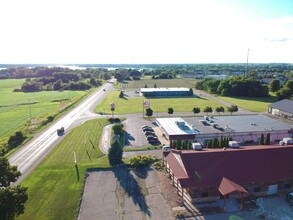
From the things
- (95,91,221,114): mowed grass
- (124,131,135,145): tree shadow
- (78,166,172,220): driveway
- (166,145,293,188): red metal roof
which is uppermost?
(166,145,293,188): red metal roof

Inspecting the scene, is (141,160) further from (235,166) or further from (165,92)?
(165,92)

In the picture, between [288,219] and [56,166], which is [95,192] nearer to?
[56,166]

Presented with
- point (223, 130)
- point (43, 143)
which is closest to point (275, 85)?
point (223, 130)

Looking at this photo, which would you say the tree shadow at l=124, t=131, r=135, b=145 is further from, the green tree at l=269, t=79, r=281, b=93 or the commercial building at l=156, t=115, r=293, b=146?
the green tree at l=269, t=79, r=281, b=93

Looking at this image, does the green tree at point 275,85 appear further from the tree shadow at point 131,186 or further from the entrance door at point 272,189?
the tree shadow at point 131,186

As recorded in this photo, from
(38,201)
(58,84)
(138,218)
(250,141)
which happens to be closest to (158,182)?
(138,218)

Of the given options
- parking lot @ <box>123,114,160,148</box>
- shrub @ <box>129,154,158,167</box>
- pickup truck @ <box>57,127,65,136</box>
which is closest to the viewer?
shrub @ <box>129,154,158,167</box>

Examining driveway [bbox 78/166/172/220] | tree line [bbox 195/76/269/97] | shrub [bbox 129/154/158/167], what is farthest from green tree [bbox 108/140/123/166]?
tree line [bbox 195/76/269/97]
